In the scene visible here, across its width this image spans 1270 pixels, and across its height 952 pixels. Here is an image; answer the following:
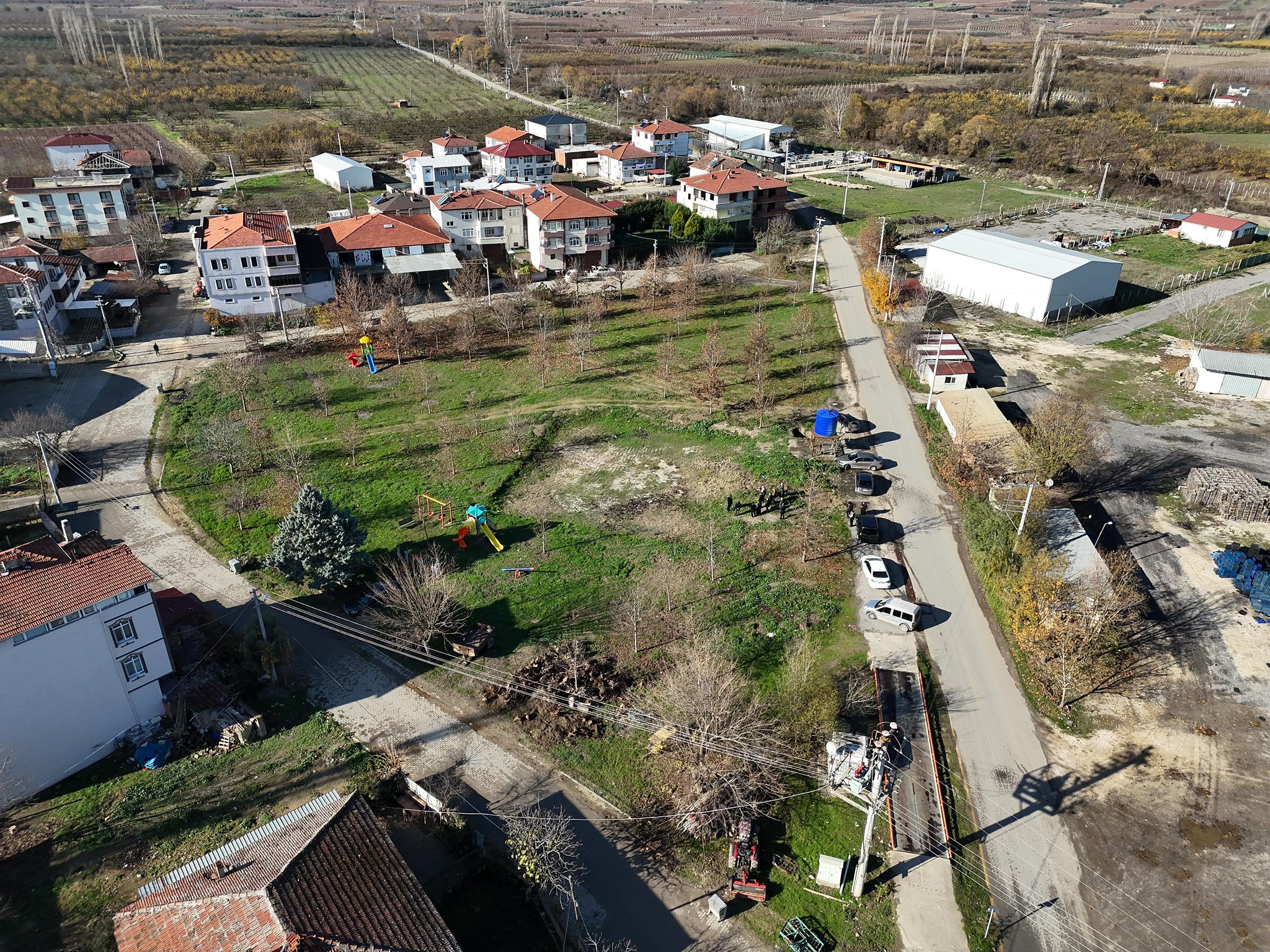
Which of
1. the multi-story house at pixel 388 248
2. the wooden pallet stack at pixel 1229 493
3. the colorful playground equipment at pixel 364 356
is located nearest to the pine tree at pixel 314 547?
the colorful playground equipment at pixel 364 356

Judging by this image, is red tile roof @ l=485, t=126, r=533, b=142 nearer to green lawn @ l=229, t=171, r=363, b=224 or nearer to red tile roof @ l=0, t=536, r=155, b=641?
green lawn @ l=229, t=171, r=363, b=224

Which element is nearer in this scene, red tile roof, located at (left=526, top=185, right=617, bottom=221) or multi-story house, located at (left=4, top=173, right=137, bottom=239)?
red tile roof, located at (left=526, top=185, right=617, bottom=221)

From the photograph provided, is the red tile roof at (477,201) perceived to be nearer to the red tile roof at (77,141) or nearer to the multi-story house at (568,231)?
the multi-story house at (568,231)

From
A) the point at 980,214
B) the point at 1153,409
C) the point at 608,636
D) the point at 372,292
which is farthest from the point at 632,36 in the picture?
the point at 608,636

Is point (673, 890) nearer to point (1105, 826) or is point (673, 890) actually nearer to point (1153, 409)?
point (1105, 826)

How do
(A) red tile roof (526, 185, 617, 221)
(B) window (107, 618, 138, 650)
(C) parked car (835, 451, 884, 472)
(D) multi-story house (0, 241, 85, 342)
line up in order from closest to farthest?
(B) window (107, 618, 138, 650)
(C) parked car (835, 451, 884, 472)
(D) multi-story house (0, 241, 85, 342)
(A) red tile roof (526, 185, 617, 221)

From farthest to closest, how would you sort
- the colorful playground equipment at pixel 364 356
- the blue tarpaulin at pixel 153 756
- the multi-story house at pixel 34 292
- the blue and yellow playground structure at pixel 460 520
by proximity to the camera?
the multi-story house at pixel 34 292 → the colorful playground equipment at pixel 364 356 → the blue and yellow playground structure at pixel 460 520 → the blue tarpaulin at pixel 153 756

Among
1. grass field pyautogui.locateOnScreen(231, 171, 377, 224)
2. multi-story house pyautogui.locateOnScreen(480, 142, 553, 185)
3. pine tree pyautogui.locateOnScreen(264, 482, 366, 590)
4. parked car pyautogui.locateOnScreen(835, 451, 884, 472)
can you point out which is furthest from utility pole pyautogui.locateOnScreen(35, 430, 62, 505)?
multi-story house pyautogui.locateOnScreen(480, 142, 553, 185)
